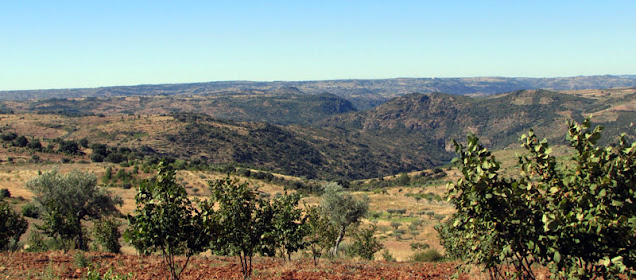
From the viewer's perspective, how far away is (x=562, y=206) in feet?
17.7

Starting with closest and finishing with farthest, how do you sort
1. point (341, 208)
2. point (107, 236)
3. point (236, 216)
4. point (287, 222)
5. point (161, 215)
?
point (161, 215) < point (236, 216) < point (287, 222) < point (107, 236) < point (341, 208)

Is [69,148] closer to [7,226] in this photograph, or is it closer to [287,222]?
[7,226]

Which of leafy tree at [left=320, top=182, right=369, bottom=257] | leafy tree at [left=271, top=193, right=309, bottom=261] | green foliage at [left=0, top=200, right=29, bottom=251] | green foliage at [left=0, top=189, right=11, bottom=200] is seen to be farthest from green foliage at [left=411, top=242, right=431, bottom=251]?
green foliage at [left=0, top=189, right=11, bottom=200]

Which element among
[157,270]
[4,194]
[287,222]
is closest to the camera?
[287,222]

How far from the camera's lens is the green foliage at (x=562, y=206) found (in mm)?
5328

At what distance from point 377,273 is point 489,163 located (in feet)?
33.9

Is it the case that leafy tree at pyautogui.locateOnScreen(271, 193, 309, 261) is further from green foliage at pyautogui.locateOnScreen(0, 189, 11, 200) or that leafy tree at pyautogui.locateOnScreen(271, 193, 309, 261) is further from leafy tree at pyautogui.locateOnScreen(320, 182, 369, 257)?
green foliage at pyautogui.locateOnScreen(0, 189, 11, 200)

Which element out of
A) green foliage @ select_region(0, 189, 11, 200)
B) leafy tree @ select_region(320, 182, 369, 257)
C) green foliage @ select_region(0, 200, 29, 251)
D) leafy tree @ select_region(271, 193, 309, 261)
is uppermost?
leafy tree @ select_region(271, 193, 309, 261)

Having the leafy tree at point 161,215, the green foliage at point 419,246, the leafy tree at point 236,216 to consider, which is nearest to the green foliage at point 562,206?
the leafy tree at point 161,215

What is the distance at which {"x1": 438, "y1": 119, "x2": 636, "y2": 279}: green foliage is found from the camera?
5328 mm

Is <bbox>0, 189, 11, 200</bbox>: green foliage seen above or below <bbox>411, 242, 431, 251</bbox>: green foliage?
above

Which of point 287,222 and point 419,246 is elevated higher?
point 287,222

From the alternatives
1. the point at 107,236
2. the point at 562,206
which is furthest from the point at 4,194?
the point at 562,206

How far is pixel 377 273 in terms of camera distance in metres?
14.7
